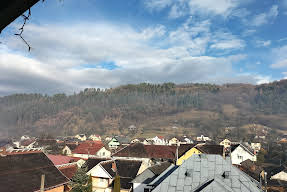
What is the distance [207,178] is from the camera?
16.1 meters

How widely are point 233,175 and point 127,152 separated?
83.1 feet

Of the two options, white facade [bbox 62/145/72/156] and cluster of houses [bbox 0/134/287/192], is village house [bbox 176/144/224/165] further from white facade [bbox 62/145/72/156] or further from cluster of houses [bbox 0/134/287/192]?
white facade [bbox 62/145/72/156]

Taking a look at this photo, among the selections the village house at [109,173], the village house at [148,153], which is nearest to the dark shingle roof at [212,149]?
the village house at [148,153]

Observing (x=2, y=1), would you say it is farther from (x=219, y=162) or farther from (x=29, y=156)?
(x=29, y=156)

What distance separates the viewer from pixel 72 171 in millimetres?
30328

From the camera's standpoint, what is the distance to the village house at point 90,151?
52.2 meters

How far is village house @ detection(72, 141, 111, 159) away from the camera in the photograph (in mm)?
52156

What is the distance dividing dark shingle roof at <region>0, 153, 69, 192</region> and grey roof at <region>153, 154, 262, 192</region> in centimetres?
1157

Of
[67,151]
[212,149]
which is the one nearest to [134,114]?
[67,151]

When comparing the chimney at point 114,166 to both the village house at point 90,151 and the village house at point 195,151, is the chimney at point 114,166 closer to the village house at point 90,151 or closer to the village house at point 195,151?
the village house at point 195,151

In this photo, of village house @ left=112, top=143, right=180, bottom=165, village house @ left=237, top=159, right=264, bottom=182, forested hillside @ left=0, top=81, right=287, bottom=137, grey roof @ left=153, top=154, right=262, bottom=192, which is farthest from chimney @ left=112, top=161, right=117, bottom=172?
forested hillside @ left=0, top=81, right=287, bottom=137

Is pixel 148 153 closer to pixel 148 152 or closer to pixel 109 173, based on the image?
pixel 148 152

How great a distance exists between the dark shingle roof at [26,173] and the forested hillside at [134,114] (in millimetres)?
99049

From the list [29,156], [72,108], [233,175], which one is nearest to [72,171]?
[29,156]
